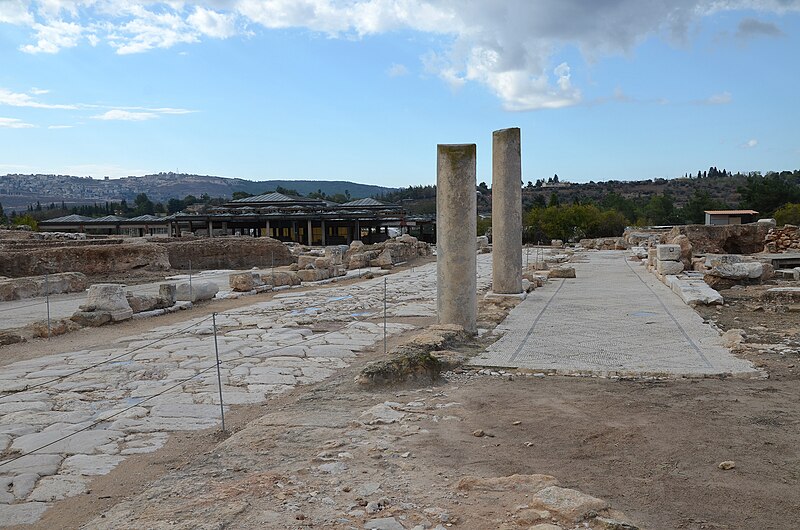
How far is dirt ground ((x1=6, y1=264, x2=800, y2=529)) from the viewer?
137 inches

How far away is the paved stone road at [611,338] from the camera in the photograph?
6910mm

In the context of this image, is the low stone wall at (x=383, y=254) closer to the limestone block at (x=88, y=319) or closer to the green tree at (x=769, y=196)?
the limestone block at (x=88, y=319)

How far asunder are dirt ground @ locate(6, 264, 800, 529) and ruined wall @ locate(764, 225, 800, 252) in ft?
65.8

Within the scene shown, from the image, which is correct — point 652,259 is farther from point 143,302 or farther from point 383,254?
point 143,302

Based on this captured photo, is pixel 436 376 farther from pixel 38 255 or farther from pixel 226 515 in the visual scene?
pixel 38 255

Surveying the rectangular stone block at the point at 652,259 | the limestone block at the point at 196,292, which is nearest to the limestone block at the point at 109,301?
the limestone block at the point at 196,292

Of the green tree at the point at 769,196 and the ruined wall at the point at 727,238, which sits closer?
the ruined wall at the point at 727,238

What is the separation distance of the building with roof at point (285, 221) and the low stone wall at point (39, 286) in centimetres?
2641

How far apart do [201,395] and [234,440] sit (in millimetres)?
1646

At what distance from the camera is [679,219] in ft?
206

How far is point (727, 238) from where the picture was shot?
23.9 metres

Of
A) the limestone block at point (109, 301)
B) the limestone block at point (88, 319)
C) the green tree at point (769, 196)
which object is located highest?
the green tree at point (769, 196)

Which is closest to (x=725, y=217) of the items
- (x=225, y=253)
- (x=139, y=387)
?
(x=225, y=253)

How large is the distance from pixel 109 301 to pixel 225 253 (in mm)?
15128
